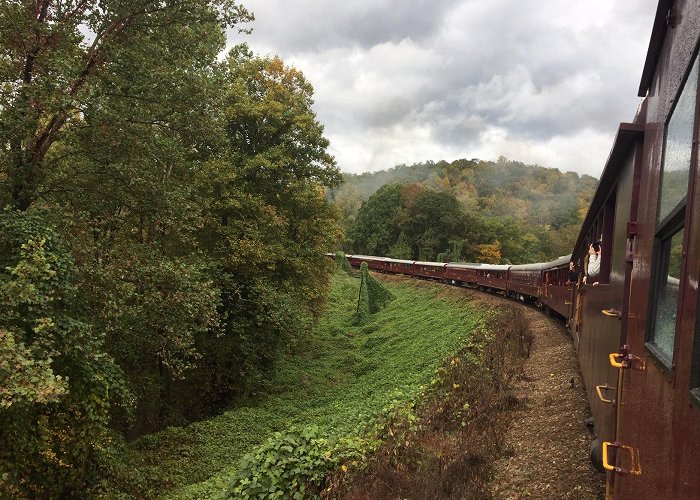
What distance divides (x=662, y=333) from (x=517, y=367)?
8.94 m

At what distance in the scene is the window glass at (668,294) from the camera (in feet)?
6.85

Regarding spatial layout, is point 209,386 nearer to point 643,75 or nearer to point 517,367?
point 517,367

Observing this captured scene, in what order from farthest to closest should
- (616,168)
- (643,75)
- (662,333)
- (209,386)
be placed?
(209,386) < (616,168) < (643,75) < (662,333)

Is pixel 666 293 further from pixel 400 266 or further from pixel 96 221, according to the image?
pixel 400 266

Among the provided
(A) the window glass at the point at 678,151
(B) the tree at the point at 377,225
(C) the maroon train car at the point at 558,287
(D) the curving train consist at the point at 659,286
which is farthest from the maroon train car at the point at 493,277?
(B) the tree at the point at 377,225

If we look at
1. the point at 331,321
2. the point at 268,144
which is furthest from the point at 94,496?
the point at 331,321

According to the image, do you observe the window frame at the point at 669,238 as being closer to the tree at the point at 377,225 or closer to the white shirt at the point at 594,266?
the white shirt at the point at 594,266

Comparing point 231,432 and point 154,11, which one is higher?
point 154,11

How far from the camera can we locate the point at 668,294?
7.41 feet

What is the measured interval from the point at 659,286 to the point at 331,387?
14564mm

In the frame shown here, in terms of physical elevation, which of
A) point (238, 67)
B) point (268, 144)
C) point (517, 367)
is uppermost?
point (238, 67)

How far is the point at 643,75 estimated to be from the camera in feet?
11.7

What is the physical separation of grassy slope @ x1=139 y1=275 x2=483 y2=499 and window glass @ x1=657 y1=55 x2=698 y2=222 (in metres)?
8.19

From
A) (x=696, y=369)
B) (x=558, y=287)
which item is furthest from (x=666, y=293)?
(x=558, y=287)
